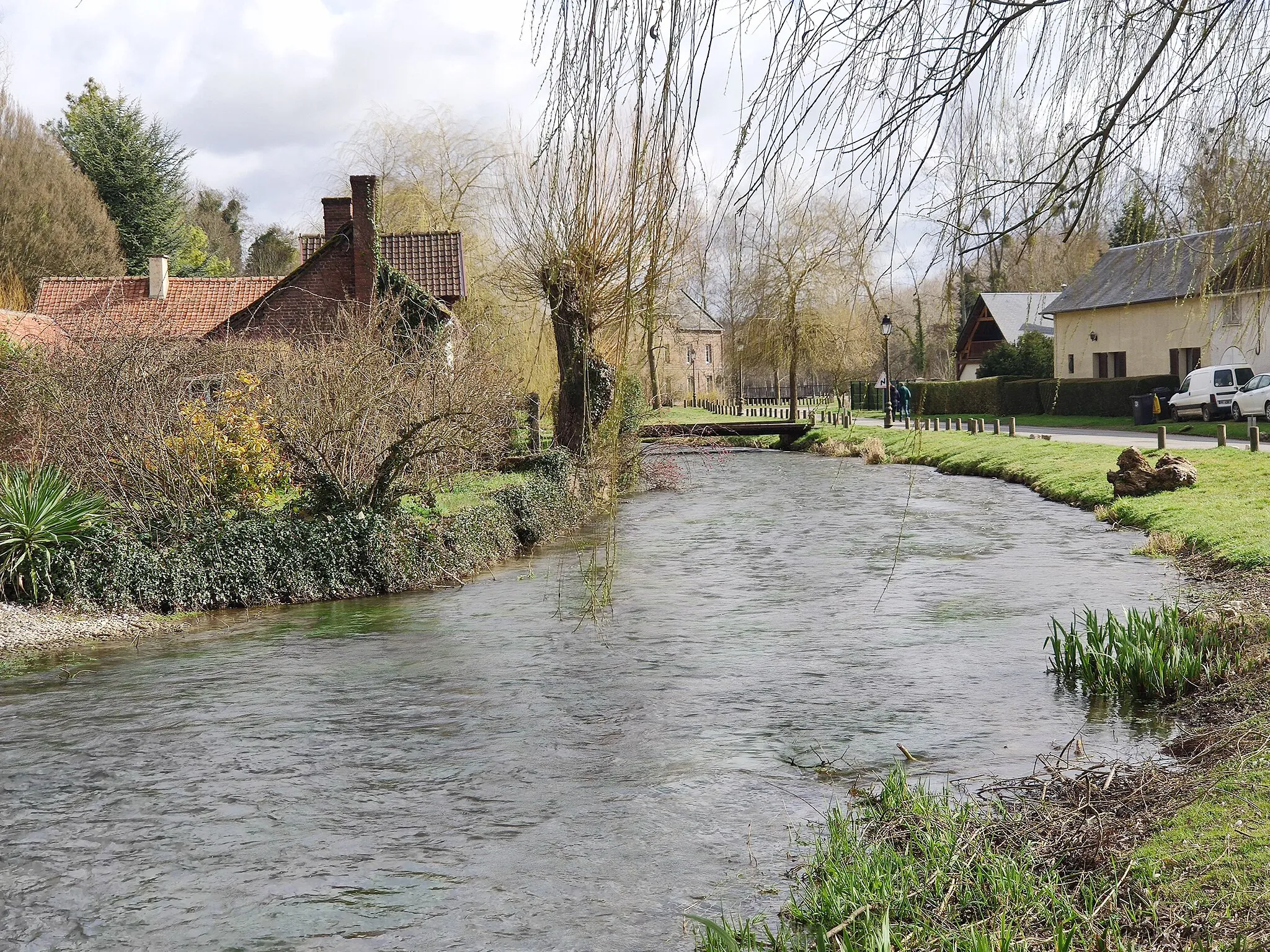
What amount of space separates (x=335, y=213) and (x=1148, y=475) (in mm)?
23394

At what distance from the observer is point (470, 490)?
22.1 m

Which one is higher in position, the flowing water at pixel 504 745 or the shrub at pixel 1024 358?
the shrub at pixel 1024 358

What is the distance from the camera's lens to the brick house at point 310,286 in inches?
1176

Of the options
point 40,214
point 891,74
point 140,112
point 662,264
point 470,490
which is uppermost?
point 140,112

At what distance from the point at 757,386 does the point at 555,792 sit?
9323 cm

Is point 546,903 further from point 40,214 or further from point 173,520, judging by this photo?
point 40,214

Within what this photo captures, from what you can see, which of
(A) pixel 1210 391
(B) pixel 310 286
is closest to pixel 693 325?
(B) pixel 310 286

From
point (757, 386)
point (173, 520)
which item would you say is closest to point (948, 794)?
point (173, 520)

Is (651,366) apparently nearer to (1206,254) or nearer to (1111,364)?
(1206,254)

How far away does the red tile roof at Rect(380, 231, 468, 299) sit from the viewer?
110 ft

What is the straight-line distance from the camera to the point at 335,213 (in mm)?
33250

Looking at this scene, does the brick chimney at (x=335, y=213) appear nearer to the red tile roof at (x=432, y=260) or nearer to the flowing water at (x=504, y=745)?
the red tile roof at (x=432, y=260)

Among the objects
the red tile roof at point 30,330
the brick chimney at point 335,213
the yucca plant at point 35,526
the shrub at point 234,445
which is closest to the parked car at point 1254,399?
the brick chimney at point 335,213

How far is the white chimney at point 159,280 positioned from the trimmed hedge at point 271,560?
2120 cm
